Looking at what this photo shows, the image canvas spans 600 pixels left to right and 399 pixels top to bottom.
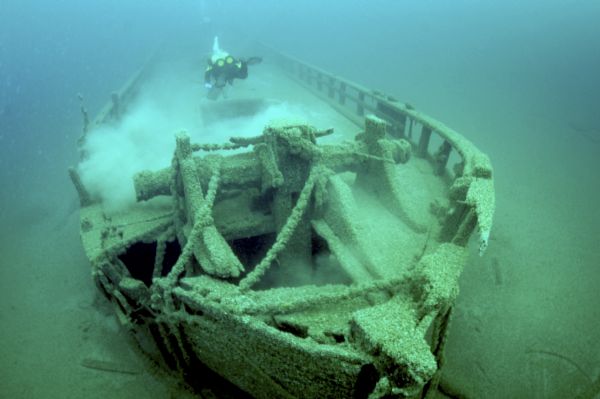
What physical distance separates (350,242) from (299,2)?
19571cm

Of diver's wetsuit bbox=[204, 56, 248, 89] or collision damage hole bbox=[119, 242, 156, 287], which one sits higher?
diver's wetsuit bbox=[204, 56, 248, 89]

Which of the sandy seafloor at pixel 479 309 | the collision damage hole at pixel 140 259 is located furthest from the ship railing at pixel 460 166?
the collision damage hole at pixel 140 259

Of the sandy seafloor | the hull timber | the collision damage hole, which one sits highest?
the hull timber

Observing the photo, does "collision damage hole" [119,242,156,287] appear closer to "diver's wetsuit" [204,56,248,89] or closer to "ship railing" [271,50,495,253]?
"ship railing" [271,50,495,253]

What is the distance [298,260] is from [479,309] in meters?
2.69

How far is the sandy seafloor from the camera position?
12.1 ft

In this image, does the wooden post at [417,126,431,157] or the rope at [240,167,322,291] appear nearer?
the rope at [240,167,322,291]

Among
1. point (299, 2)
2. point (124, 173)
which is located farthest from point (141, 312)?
point (299, 2)

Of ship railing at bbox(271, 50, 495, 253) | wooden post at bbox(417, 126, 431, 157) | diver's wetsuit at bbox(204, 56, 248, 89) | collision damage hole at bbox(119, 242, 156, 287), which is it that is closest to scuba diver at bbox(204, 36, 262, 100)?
diver's wetsuit at bbox(204, 56, 248, 89)

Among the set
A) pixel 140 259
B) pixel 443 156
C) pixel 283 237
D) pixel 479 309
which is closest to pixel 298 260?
pixel 283 237

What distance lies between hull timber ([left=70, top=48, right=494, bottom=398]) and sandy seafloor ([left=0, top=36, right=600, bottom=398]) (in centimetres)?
75

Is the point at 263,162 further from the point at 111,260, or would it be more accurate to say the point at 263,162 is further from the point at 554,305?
the point at 554,305

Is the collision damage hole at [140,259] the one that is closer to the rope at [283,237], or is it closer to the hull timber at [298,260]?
the hull timber at [298,260]

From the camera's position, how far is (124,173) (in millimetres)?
4785
